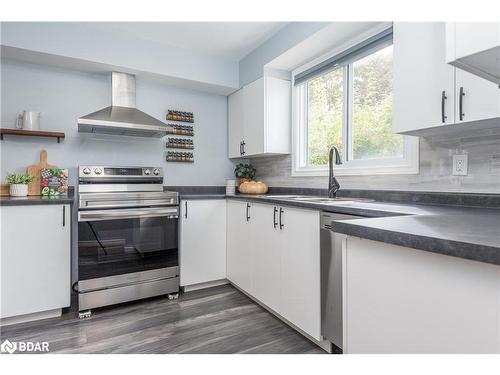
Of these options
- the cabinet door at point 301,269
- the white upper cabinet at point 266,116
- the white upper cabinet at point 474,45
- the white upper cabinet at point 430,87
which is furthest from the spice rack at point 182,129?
the white upper cabinet at point 474,45

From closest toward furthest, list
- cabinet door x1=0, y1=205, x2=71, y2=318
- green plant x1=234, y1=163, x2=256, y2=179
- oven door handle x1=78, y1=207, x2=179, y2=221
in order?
cabinet door x1=0, y1=205, x2=71, y2=318 < oven door handle x1=78, y1=207, x2=179, y2=221 < green plant x1=234, y1=163, x2=256, y2=179

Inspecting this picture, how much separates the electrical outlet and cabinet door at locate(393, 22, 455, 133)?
1.21ft

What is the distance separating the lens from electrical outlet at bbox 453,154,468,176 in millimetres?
1622

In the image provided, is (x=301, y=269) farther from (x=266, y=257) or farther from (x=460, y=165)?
(x=460, y=165)

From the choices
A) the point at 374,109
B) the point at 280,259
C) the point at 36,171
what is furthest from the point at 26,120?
the point at 374,109

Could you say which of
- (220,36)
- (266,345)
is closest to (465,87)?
(266,345)

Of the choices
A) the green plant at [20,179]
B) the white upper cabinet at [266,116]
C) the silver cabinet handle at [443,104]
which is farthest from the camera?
the white upper cabinet at [266,116]

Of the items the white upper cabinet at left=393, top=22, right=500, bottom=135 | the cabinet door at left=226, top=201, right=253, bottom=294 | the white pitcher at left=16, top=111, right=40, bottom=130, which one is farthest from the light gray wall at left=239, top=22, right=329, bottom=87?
the white pitcher at left=16, top=111, right=40, bottom=130

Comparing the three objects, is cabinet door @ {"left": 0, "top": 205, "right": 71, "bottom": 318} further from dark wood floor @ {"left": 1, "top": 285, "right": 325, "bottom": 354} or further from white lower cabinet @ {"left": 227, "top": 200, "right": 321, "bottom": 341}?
white lower cabinet @ {"left": 227, "top": 200, "right": 321, "bottom": 341}

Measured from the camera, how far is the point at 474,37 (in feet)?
2.49

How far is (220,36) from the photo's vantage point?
9.20 feet

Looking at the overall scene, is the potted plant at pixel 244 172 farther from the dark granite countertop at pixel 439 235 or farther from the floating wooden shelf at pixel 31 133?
the dark granite countertop at pixel 439 235
